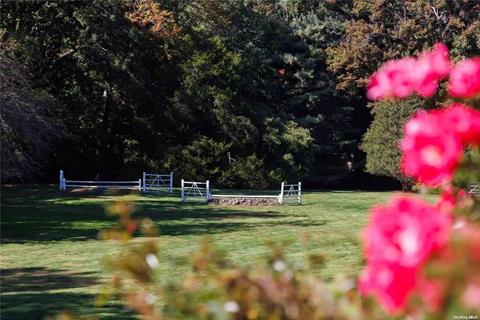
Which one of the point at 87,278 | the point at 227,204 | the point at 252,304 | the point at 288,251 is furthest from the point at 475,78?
the point at 227,204

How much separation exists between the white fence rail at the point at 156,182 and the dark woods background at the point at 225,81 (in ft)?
2.85

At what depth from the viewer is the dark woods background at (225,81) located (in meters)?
27.1

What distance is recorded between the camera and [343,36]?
119 feet

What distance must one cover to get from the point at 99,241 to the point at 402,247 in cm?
1179

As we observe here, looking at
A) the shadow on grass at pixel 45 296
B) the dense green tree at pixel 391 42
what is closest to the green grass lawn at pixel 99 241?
the shadow on grass at pixel 45 296

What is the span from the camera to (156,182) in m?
28.7

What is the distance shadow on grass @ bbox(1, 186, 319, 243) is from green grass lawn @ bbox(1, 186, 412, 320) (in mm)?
20

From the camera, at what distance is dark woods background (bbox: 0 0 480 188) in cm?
2709

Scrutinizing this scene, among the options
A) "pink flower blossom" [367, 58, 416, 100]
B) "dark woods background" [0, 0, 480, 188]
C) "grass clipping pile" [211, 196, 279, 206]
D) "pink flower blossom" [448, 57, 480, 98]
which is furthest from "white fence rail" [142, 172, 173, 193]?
"pink flower blossom" [448, 57, 480, 98]

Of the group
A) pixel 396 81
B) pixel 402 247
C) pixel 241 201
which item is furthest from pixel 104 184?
pixel 402 247

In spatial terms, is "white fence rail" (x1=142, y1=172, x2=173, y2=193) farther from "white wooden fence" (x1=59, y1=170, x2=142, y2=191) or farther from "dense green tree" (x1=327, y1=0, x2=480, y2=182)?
"dense green tree" (x1=327, y1=0, x2=480, y2=182)

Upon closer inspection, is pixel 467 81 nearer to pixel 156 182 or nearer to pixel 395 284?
pixel 395 284

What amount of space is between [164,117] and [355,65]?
363 inches

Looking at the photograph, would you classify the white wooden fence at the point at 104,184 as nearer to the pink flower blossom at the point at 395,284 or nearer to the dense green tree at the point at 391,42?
the dense green tree at the point at 391,42
